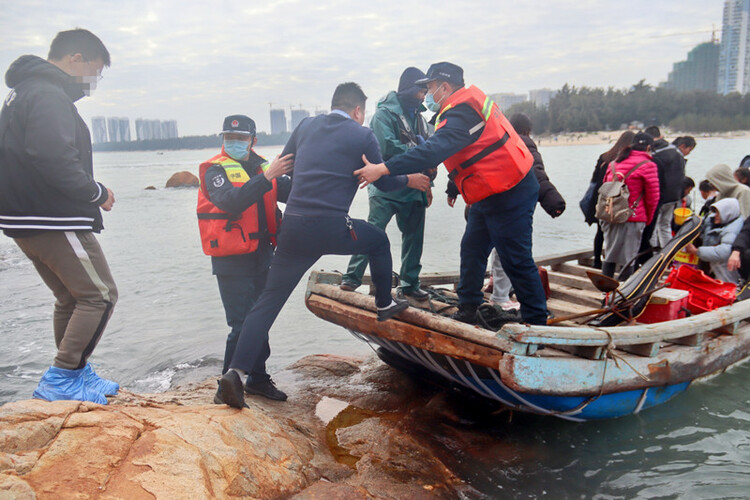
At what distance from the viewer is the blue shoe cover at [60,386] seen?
332 cm

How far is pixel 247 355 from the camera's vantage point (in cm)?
357

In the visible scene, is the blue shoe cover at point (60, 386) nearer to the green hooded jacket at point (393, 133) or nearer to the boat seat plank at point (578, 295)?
the green hooded jacket at point (393, 133)

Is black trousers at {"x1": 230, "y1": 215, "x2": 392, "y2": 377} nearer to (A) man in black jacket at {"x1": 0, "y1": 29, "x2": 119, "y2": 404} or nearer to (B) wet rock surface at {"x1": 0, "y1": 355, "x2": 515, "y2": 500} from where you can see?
(B) wet rock surface at {"x1": 0, "y1": 355, "x2": 515, "y2": 500}

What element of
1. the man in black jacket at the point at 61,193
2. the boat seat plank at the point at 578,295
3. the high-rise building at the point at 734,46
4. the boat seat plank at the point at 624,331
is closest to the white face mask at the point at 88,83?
the man in black jacket at the point at 61,193

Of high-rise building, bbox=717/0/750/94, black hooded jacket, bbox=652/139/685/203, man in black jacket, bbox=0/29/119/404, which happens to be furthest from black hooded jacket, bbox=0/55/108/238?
high-rise building, bbox=717/0/750/94

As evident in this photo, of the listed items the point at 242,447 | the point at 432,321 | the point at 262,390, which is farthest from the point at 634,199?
the point at 242,447

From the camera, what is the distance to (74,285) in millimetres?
3297

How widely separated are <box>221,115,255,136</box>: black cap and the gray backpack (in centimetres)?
395

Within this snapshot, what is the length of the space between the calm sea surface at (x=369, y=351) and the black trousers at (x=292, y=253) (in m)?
1.72

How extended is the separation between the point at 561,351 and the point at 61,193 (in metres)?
3.53

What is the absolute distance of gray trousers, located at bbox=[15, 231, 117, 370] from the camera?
325 centimetres

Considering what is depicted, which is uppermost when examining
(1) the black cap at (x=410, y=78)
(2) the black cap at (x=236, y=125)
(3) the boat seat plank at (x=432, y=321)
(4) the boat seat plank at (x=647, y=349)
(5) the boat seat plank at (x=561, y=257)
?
(1) the black cap at (x=410, y=78)

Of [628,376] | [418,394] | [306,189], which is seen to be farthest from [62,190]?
[628,376]

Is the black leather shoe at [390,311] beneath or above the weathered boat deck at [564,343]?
above
